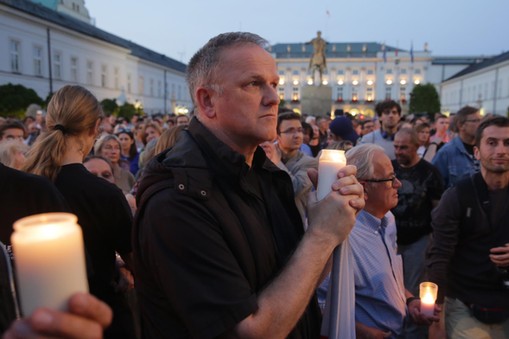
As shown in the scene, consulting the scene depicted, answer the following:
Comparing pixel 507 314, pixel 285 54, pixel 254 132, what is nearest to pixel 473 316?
pixel 507 314

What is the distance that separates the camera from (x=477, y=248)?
127 inches

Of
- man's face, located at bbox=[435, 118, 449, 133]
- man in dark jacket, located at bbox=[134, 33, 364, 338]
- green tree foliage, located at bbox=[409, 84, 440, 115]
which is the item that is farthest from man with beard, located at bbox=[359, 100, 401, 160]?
green tree foliage, located at bbox=[409, 84, 440, 115]

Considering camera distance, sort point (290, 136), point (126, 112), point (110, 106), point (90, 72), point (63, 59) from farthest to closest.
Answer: point (90, 72), point (63, 59), point (126, 112), point (110, 106), point (290, 136)

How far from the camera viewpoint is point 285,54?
101m

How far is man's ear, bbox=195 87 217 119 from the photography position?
180cm

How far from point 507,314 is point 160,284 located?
262cm

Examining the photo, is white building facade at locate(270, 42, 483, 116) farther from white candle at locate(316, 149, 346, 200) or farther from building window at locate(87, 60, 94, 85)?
white candle at locate(316, 149, 346, 200)

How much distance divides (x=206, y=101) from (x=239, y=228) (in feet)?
1.82

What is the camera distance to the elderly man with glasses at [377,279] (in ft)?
8.38

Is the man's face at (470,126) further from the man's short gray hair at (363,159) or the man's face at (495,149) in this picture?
the man's short gray hair at (363,159)

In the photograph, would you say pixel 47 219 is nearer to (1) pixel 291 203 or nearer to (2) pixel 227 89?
(2) pixel 227 89

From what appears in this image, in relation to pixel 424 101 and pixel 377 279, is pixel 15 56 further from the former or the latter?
pixel 424 101

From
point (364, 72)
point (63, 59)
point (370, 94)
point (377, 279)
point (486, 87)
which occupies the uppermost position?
point (364, 72)

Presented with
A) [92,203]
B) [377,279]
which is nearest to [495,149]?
[377,279]
